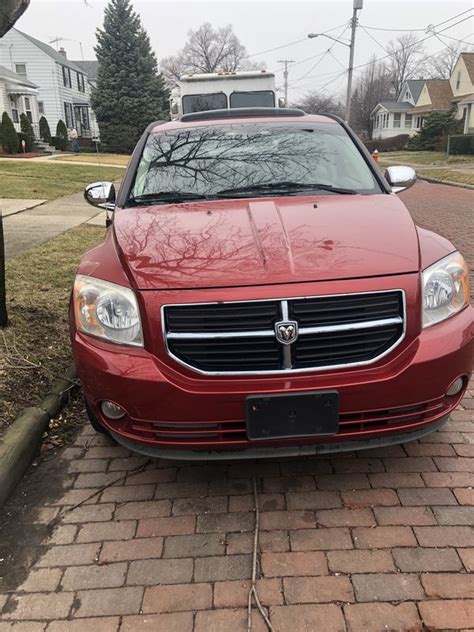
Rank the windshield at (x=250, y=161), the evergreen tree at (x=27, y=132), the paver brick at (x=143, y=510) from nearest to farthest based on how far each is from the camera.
Answer: the paver brick at (x=143, y=510)
the windshield at (x=250, y=161)
the evergreen tree at (x=27, y=132)

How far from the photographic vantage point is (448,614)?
201 cm

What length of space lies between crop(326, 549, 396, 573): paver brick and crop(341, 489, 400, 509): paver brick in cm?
31

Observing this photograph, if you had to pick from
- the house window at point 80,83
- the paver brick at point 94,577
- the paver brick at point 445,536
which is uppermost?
the house window at point 80,83

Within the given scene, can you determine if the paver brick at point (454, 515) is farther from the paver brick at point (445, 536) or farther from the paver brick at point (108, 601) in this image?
the paver brick at point (108, 601)

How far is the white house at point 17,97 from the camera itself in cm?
3641

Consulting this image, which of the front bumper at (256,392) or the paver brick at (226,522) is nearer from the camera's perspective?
the front bumper at (256,392)

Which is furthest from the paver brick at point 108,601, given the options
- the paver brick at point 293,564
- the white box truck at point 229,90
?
the white box truck at point 229,90

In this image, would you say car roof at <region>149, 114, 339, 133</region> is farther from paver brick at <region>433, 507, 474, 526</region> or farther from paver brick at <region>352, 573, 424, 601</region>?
paver brick at <region>352, 573, 424, 601</region>

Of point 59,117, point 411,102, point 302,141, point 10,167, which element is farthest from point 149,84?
point 302,141

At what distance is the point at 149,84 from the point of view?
37688mm

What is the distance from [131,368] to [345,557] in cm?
122


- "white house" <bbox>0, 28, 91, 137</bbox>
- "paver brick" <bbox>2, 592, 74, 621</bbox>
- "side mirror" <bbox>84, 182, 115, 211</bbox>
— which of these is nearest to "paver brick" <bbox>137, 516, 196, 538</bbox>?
"paver brick" <bbox>2, 592, 74, 621</bbox>

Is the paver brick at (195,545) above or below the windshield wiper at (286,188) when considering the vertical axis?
below

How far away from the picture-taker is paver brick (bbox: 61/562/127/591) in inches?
87.2
